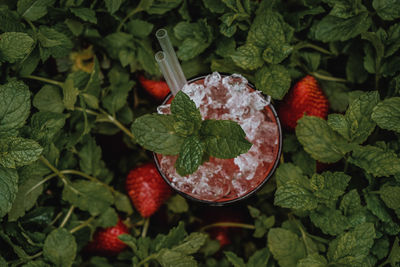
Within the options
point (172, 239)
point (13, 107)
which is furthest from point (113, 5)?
point (172, 239)

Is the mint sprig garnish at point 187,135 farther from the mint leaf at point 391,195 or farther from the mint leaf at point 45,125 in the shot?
the mint leaf at point 391,195

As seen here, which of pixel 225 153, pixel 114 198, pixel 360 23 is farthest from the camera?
pixel 114 198

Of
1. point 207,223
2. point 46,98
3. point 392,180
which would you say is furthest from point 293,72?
point 46,98

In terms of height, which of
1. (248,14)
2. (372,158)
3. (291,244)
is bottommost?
(291,244)

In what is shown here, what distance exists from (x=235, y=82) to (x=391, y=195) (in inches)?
14.4

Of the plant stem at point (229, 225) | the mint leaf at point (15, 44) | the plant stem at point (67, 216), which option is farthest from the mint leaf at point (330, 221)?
the mint leaf at point (15, 44)

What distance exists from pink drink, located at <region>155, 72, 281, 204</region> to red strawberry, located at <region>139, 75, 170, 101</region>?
16cm

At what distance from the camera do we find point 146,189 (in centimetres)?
98

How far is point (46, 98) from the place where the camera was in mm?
910

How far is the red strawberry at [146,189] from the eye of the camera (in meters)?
0.98

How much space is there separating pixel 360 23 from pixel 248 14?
23cm

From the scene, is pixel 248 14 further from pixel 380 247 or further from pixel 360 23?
pixel 380 247

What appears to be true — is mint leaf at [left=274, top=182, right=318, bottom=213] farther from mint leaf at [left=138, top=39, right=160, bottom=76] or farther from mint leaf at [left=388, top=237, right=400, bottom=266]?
mint leaf at [left=138, top=39, right=160, bottom=76]

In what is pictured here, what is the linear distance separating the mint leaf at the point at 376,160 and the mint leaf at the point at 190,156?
11.5 inches
